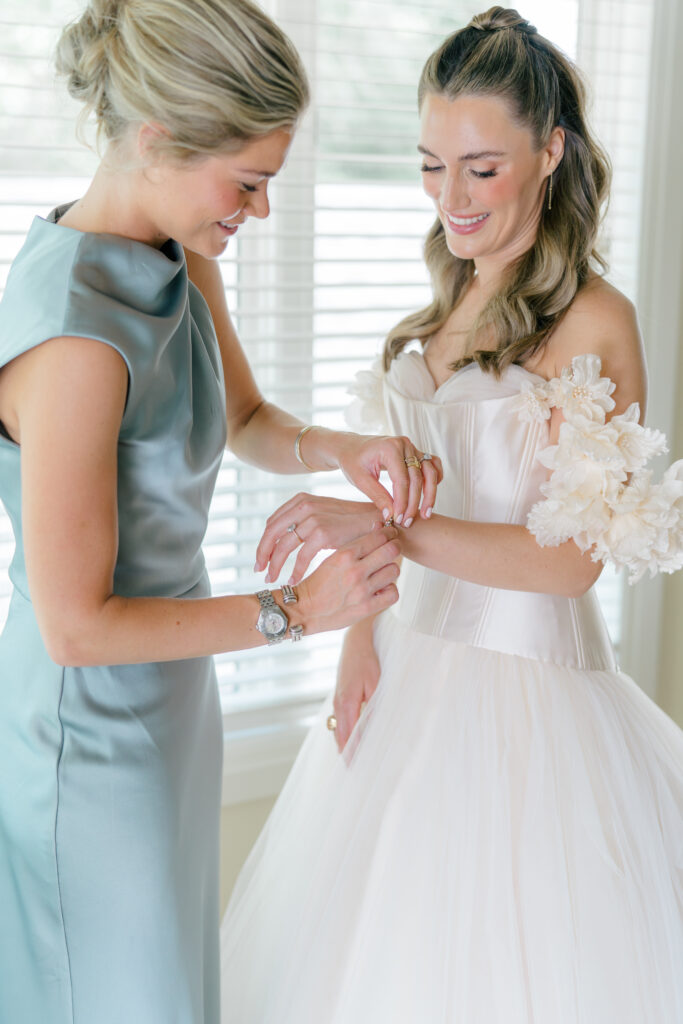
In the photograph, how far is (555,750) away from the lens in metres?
1.45

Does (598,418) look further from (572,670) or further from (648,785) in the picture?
(648,785)

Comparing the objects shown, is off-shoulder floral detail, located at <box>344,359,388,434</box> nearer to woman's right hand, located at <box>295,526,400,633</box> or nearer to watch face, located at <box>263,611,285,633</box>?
woman's right hand, located at <box>295,526,400,633</box>

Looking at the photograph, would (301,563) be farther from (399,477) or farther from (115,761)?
(115,761)

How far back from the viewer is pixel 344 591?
1207 millimetres

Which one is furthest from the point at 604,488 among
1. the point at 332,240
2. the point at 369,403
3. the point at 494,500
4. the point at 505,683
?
the point at 332,240

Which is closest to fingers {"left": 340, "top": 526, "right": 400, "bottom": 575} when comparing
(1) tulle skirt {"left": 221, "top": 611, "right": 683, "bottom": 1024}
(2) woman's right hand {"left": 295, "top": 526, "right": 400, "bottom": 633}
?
(2) woman's right hand {"left": 295, "top": 526, "right": 400, "bottom": 633}

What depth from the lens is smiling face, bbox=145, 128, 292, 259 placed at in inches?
42.4

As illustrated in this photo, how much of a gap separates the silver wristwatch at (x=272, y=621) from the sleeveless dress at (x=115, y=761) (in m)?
0.14

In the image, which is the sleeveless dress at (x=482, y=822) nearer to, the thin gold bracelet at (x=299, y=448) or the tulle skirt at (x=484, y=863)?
the tulle skirt at (x=484, y=863)

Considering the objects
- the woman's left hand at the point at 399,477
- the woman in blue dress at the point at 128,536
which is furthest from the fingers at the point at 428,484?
the woman in blue dress at the point at 128,536

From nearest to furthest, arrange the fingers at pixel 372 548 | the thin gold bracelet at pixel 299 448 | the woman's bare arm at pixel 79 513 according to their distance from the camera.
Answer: the woman's bare arm at pixel 79 513, the fingers at pixel 372 548, the thin gold bracelet at pixel 299 448

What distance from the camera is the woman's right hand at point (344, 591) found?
1.20 meters

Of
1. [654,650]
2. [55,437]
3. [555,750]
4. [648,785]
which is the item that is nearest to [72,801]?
[55,437]

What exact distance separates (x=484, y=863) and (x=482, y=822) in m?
0.06
